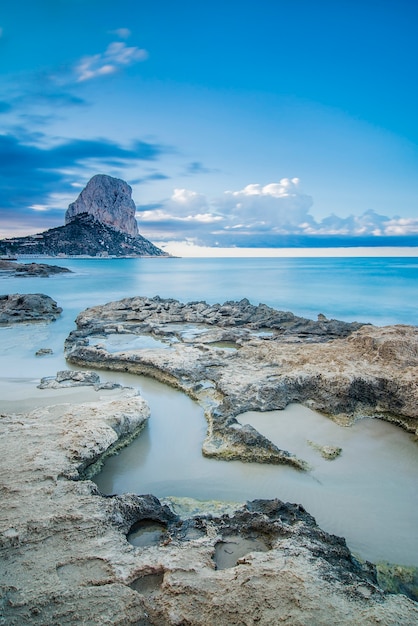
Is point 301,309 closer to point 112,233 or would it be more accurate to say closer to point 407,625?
point 407,625

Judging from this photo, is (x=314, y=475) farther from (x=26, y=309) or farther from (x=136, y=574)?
(x=26, y=309)

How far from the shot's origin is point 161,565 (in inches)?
111

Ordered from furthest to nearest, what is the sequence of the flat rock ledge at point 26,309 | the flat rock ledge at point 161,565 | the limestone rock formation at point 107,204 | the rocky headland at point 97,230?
1. the limestone rock formation at point 107,204
2. the rocky headland at point 97,230
3. the flat rock ledge at point 26,309
4. the flat rock ledge at point 161,565

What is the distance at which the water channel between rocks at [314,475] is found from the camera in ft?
13.2

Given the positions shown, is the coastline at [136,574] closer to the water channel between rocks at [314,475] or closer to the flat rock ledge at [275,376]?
the water channel between rocks at [314,475]

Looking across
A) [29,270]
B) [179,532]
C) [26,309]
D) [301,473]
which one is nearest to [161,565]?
[179,532]

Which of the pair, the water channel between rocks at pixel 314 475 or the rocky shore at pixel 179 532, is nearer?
the rocky shore at pixel 179 532

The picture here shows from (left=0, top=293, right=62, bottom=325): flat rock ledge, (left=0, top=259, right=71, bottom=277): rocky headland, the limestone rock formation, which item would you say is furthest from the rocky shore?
the limestone rock formation

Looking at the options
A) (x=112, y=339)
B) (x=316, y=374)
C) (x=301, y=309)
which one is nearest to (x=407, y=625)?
(x=316, y=374)

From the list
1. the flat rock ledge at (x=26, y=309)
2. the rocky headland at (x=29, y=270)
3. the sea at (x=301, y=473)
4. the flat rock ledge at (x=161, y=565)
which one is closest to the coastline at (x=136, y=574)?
the flat rock ledge at (x=161, y=565)

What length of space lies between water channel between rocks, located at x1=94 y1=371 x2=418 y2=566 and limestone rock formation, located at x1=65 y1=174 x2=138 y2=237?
123366mm

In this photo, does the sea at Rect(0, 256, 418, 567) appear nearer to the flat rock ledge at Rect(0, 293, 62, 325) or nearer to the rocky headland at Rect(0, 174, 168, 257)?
the flat rock ledge at Rect(0, 293, 62, 325)

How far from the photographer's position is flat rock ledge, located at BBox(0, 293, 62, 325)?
589 inches

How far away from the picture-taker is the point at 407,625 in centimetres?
236
